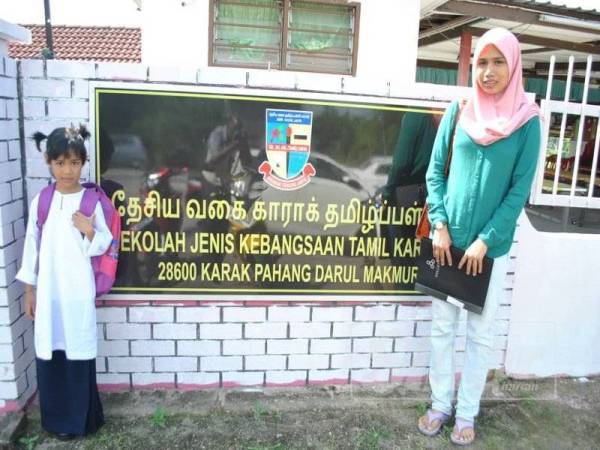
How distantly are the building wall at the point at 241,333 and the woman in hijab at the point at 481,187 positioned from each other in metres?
0.42

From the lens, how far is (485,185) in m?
2.16

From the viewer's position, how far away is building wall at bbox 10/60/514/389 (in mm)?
2439

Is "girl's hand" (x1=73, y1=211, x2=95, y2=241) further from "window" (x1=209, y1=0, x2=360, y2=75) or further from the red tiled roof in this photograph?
the red tiled roof

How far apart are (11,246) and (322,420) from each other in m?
1.76

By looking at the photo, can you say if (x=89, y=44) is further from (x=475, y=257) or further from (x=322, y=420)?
(x=475, y=257)

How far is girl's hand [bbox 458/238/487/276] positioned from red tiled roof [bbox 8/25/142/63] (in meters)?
12.9

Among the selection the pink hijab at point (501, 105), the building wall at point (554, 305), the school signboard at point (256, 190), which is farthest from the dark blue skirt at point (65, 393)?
the building wall at point (554, 305)

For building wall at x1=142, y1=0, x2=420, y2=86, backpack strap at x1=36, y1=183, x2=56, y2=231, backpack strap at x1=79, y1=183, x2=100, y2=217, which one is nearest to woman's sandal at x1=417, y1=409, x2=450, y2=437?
backpack strap at x1=79, y1=183, x2=100, y2=217

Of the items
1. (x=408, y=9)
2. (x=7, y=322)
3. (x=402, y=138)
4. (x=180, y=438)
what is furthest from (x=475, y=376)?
(x=408, y=9)

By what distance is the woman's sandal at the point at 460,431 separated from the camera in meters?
2.39

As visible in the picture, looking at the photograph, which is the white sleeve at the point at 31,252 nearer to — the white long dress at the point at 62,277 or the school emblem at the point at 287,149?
the white long dress at the point at 62,277

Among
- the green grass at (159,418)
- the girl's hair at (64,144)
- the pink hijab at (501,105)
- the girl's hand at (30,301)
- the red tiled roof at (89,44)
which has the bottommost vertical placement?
the green grass at (159,418)

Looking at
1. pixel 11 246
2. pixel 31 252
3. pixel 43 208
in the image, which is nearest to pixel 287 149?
pixel 43 208

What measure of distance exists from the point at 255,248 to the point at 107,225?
29.5 inches
